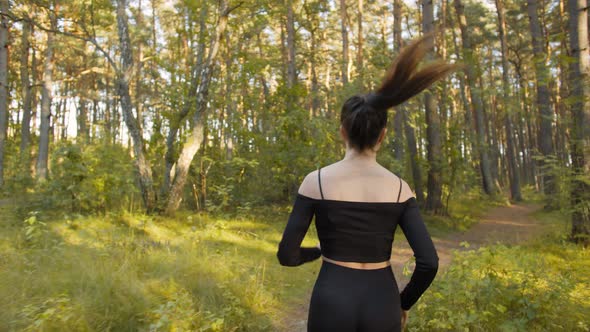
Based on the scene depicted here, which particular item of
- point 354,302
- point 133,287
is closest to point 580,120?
point 354,302

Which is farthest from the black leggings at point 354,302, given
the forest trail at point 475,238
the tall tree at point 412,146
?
the tall tree at point 412,146

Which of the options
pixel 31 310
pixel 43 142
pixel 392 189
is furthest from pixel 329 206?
pixel 43 142

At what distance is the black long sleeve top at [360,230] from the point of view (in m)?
1.95

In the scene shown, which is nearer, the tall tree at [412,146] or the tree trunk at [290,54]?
the tall tree at [412,146]

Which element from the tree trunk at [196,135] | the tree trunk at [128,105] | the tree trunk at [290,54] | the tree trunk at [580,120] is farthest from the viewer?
the tree trunk at [290,54]

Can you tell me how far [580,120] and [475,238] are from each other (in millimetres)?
4563

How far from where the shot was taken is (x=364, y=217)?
1944 mm

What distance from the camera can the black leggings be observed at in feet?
6.33

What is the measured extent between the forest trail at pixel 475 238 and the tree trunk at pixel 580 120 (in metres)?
1.54

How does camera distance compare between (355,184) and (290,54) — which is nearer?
(355,184)

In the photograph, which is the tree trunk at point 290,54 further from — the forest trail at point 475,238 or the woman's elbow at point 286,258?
the woman's elbow at point 286,258

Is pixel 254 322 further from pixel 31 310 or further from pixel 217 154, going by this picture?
pixel 217 154

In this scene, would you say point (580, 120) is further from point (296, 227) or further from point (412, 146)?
point (296, 227)

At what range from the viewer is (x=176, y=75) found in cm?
1252
